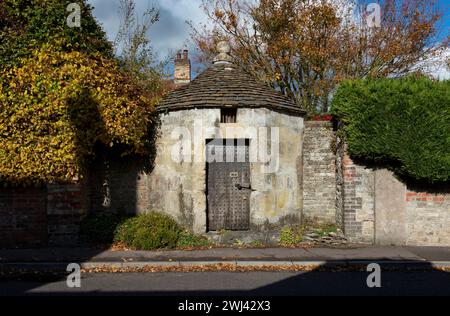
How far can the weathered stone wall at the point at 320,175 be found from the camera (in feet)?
38.4

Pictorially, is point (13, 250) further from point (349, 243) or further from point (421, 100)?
point (421, 100)

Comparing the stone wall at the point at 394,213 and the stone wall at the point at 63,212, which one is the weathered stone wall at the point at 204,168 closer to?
the stone wall at the point at 394,213

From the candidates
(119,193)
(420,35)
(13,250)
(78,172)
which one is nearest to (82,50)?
(78,172)

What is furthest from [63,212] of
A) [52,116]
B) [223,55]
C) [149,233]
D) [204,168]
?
[223,55]

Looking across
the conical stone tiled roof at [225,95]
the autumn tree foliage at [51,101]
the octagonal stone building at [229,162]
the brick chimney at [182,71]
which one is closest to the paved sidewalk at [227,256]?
the octagonal stone building at [229,162]

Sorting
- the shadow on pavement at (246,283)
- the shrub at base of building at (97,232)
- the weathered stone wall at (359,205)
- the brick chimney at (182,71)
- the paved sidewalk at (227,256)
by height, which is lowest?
the shadow on pavement at (246,283)

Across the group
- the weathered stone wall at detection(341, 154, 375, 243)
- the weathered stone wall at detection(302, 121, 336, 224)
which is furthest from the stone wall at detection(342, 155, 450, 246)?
the weathered stone wall at detection(302, 121, 336, 224)

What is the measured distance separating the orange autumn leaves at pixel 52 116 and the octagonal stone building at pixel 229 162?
6.06 ft

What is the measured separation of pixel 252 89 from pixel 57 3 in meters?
5.68

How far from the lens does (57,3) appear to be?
10.6 m

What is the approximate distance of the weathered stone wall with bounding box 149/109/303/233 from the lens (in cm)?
1084

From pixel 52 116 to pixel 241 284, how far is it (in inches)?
248

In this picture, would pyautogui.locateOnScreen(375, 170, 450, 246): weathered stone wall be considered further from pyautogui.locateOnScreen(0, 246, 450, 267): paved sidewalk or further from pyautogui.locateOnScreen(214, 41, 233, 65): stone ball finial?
pyautogui.locateOnScreen(214, 41, 233, 65): stone ball finial

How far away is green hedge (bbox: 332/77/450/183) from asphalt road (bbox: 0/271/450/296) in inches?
111
